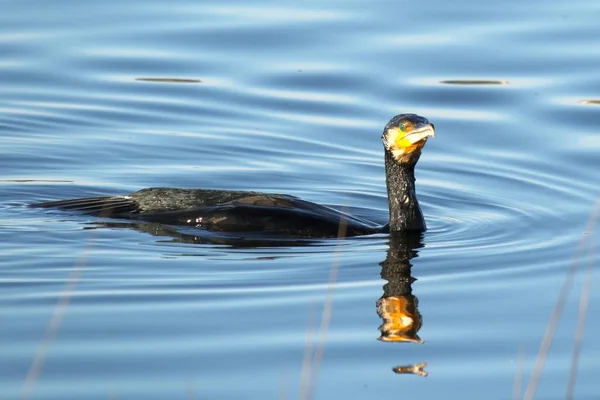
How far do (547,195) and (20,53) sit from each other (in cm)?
802

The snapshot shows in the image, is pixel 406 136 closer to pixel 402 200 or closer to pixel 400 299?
pixel 402 200

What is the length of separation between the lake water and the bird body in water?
0.93 ft

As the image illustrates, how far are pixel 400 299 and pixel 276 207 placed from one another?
7.53 feet

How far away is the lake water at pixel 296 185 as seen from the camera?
7188mm

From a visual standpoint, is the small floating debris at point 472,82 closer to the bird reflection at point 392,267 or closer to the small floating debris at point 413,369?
the bird reflection at point 392,267

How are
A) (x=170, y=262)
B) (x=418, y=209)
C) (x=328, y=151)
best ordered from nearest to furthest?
(x=170, y=262) < (x=418, y=209) < (x=328, y=151)

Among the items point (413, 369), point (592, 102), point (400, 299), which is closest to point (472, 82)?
point (592, 102)

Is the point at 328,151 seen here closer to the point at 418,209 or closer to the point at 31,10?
the point at 418,209

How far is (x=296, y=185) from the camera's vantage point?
1279cm

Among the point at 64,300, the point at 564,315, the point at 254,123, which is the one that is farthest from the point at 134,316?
the point at 254,123

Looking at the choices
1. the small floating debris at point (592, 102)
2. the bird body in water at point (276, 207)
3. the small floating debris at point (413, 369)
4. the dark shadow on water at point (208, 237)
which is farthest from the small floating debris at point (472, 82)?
the small floating debris at point (413, 369)

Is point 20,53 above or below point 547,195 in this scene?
above

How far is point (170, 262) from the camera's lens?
9547mm

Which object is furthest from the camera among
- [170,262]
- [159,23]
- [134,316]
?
[159,23]
